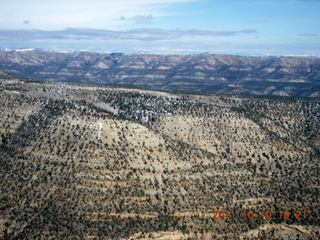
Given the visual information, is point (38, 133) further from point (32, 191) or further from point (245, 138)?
point (245, 138)

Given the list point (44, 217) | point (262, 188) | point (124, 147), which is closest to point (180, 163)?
point (124, 147)

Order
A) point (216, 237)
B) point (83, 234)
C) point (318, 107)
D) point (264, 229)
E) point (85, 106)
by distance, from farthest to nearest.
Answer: point (318, 107)
point (85, 106)
point (264, 229)
point (216, 237)
point (83, 234)

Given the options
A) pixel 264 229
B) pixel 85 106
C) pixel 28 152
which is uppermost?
pixel 85 106
